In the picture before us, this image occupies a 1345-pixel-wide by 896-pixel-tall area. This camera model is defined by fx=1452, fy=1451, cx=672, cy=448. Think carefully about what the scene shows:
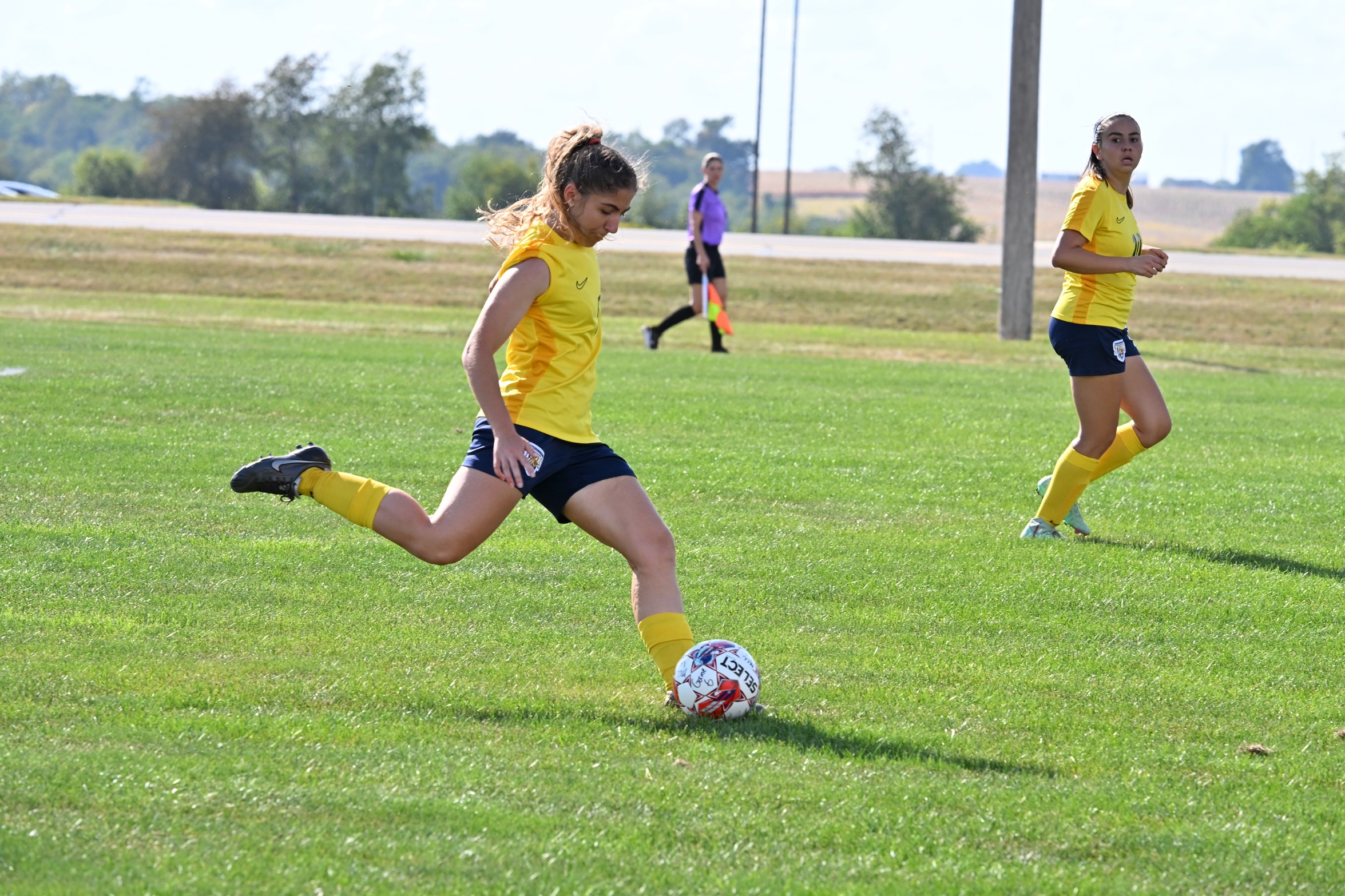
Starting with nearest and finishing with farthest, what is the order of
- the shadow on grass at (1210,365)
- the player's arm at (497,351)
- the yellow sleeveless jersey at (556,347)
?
the player's arm at (497,351) → the yellow sleeveless jersey at (556,347) → the shadow on grass at (1210,365)

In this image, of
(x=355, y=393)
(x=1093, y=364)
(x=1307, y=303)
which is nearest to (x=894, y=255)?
(x=1307, y=303)

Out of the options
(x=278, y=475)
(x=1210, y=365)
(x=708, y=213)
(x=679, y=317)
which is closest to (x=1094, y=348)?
(x=278, y=475)

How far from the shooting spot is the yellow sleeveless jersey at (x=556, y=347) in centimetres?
478

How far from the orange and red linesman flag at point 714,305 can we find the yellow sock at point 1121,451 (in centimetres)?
1003

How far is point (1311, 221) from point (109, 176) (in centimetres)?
5345

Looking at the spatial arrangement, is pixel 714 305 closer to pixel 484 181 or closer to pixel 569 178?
pixel 569 178

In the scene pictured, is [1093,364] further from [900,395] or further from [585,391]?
[900,395]

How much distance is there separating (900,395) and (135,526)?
8.77 metres

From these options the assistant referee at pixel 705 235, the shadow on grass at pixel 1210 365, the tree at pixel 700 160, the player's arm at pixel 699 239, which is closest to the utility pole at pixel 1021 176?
the shadow on grass at pixel 1210 365

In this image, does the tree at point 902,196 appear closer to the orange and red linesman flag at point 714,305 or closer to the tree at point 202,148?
the tree at point 202,148

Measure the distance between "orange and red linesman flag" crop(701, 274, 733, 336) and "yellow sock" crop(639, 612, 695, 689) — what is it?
515 inches

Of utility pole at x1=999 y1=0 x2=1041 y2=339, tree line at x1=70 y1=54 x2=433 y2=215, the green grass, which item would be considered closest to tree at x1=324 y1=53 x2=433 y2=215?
tree line at x1=70 y1=54 x2=433 y2=215

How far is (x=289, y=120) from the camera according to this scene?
66062 mm

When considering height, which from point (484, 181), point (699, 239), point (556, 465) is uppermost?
point (484, 181)
